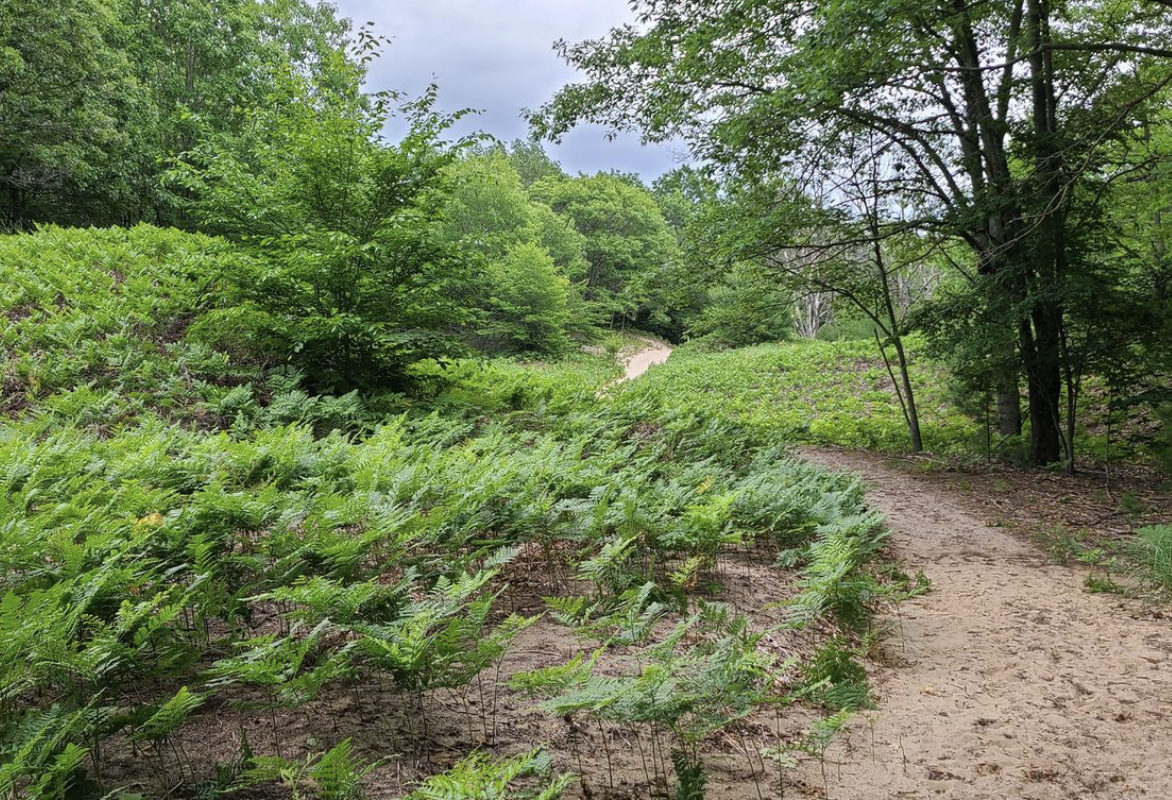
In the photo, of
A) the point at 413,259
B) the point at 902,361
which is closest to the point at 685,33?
the point at 413,259

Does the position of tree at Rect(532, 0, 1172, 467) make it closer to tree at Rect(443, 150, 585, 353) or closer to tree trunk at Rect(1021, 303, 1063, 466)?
tree trunk at Rect(1021, 303, 1063, 466)

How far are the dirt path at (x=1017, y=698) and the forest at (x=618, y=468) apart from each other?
0.02 metres

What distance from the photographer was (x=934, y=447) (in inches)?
435

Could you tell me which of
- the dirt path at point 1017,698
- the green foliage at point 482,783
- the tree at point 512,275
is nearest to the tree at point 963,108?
the dirt path at point 1017,698

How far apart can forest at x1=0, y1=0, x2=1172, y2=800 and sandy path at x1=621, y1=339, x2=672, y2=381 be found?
52.1ft

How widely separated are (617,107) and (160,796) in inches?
431

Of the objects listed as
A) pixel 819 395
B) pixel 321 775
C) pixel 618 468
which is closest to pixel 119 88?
pixel 618 468

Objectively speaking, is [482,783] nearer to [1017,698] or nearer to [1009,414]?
[1017,698]

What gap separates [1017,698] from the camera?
2.90 metres

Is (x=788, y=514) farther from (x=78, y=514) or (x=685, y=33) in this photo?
(x=685, y=33)

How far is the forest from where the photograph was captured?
85.0 inches

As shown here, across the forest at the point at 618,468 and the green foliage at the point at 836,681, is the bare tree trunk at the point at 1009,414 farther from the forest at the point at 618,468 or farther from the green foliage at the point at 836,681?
the green foliage at the point at 836,681

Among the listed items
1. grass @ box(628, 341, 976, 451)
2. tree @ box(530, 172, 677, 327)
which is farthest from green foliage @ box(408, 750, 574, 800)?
tree @ box(530, 172, 677, 327)

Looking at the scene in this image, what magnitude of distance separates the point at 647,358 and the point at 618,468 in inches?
1300
